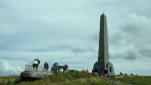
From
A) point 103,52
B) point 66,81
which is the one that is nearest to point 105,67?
point 103,52

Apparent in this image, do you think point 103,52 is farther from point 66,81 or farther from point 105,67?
point 66,81

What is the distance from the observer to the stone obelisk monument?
52.2m

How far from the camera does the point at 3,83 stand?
1117 inches

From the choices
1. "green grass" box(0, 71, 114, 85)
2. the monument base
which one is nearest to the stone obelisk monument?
the monument base

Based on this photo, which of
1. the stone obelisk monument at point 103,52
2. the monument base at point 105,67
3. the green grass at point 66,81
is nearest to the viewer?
the green grass at point 66,81

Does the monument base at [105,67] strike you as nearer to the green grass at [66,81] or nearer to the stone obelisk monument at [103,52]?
the stone obelisk monument at [103,52]

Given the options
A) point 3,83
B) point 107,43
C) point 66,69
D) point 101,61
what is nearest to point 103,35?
point 107,43

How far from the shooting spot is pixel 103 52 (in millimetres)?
52250

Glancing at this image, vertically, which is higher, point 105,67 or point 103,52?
point 103,52

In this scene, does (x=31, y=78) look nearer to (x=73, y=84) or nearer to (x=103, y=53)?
(x=73, y=84)

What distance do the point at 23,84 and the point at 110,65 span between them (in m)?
32.0

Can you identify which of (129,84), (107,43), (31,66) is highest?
(107,43)

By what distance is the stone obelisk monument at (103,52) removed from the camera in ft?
171

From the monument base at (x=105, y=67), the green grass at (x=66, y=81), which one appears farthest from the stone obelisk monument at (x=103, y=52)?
the green grass at (x=66, y=81)
